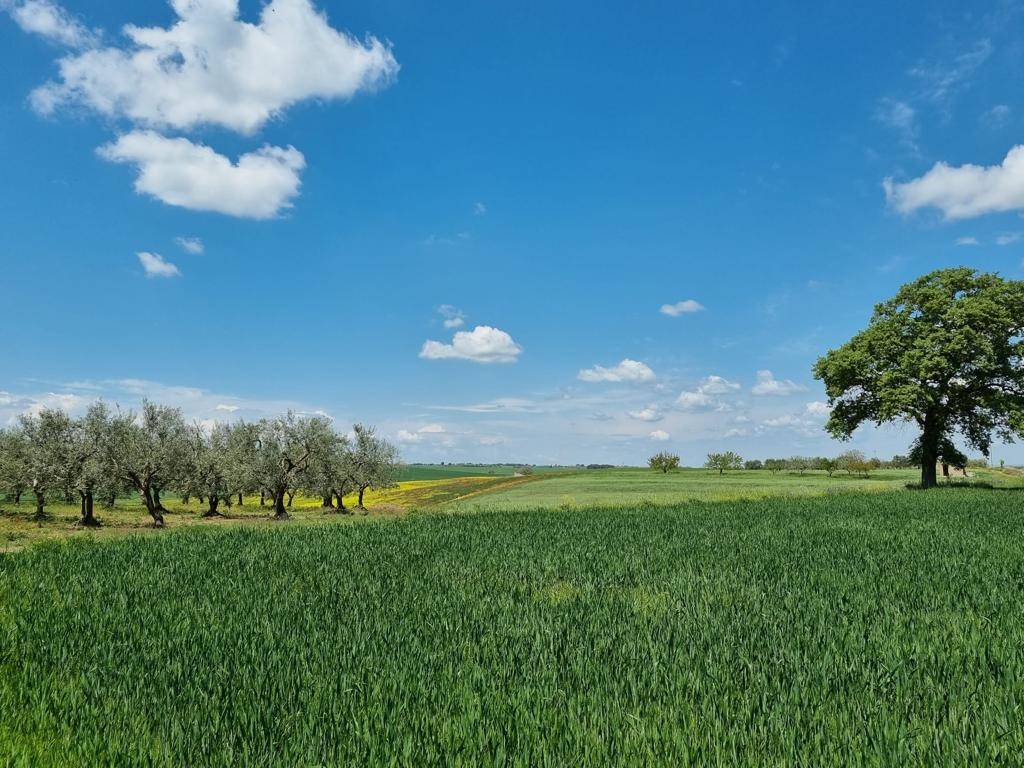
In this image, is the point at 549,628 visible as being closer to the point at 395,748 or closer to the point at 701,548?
the point at 395,748

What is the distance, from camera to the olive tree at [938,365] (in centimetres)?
4106

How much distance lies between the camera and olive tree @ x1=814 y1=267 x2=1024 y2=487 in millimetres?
41062

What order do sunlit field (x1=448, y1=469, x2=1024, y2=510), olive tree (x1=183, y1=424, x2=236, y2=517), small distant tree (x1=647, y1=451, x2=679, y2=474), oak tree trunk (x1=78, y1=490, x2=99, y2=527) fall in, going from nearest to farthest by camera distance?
sunlit field (x1=448, y1=469, x2=1024, y2=510) < oak tree trunk (x1=78, y1=490, x2=99, y2=527) < olive tree (x1=183, y1=424, x2=236, y2=517) < small distant tree (x1=647, y1=451, x2=679, y2=474)

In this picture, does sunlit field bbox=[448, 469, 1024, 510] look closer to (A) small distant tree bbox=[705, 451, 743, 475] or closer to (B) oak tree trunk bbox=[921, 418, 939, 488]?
(B) oak tree trunk bbox=[921, 418, 939, 488]

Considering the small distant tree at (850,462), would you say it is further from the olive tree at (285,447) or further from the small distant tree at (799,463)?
the olive tree at (285,447)

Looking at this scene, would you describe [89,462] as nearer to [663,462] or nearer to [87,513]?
[87,513]

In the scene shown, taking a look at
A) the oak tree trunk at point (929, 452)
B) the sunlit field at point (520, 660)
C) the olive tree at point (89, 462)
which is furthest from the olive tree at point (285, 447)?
the oak tree trunk at point (929, 452)

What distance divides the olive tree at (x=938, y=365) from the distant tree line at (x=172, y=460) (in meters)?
44.0

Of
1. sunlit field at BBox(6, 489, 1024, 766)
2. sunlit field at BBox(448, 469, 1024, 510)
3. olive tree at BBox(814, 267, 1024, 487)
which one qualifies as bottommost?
sunlit field at BBox(448, 469, 1024, 510)

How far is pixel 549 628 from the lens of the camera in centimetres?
780

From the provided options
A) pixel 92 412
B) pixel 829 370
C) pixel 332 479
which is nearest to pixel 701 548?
pixel 829 370

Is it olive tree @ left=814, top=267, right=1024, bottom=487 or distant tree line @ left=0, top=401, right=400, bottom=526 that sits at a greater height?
olive tree @ left=814, top=267, right=1024, bottom=487

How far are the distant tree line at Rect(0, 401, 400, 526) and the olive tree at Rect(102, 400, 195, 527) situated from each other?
0.08m

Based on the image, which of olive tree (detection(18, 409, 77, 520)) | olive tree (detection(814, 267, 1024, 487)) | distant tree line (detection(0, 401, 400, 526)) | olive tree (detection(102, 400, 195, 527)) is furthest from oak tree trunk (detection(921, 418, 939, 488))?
olive tree (detection(18, 409, 77, 520))
